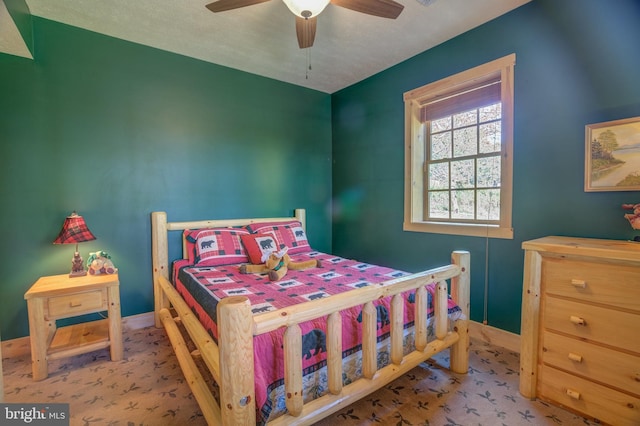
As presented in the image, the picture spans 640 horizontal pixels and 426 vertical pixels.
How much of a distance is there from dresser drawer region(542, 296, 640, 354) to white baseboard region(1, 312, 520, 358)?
729mm

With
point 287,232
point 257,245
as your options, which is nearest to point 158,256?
point 257,245

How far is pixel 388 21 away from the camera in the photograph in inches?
93.8

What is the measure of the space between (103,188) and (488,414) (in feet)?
10.9

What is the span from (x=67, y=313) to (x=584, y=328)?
3.28m

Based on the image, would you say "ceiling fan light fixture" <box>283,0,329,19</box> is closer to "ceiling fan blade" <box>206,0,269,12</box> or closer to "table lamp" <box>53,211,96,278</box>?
"ceiling fan blade" <box>206,0,269,12</box>

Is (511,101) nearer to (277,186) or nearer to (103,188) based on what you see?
(277,186)

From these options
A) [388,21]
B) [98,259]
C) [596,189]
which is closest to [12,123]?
[98,259]

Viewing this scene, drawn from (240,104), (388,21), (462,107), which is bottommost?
(462,107)

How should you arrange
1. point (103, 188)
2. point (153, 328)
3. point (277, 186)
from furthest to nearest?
point (277, 186) → point (153, 328) → point (103, 188)

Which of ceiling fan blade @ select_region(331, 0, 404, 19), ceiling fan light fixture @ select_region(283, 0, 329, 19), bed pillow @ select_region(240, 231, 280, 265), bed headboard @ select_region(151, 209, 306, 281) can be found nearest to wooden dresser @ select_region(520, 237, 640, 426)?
ceiling fan blade @ select_region(331, 0, 404, 19)

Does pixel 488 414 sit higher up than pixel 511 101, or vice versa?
pixel 511 101

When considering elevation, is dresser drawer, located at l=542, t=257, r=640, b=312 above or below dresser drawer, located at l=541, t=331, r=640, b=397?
above

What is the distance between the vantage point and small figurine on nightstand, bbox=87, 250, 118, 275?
236 cm

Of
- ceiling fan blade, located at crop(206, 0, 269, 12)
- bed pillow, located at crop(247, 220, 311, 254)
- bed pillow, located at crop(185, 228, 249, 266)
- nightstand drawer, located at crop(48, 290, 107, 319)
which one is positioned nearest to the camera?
ceiling fan blade, located at crop(206, 0, 269, 12)
